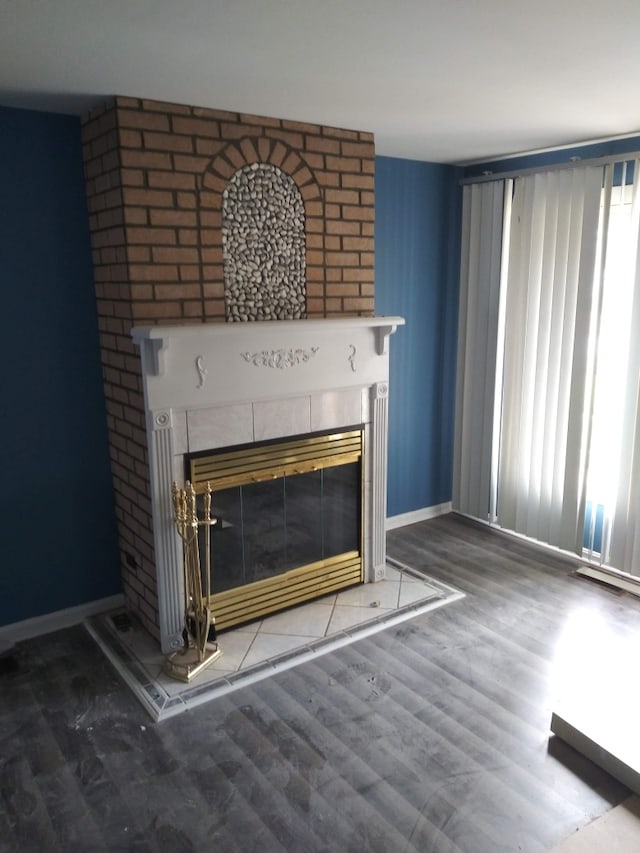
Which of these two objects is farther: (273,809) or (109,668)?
(109,668)

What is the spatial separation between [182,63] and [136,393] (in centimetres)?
131

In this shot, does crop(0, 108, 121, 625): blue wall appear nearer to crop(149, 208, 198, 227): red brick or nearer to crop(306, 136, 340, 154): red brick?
crop(149, 208, 198, 227): red brick

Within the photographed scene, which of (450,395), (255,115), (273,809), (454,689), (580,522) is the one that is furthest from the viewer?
(450,395)

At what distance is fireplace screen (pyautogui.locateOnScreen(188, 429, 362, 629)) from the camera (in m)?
3.10

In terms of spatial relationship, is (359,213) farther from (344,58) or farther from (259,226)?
(344,58)

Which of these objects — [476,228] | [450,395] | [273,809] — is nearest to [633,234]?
[476,228]

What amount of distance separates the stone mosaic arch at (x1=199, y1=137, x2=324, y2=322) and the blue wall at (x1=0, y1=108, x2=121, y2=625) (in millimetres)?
634

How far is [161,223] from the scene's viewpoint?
2750 millimetres

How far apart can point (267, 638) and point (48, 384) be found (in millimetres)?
1575

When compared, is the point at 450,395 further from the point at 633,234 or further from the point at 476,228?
the point at 633,234

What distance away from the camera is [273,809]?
2111 millimetres

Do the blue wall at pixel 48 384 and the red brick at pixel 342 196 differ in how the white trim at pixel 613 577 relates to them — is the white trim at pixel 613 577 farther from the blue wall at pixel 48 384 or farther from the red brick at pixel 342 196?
the blue wall at pixel 48 384

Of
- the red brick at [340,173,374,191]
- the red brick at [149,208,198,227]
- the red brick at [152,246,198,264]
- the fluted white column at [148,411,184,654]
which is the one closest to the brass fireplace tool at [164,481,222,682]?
the fluted white column at [148,411,184,654]

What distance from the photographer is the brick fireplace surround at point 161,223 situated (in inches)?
106
